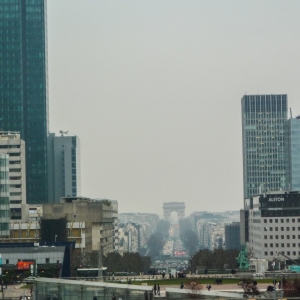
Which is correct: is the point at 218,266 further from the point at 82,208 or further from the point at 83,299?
the point at 83,299

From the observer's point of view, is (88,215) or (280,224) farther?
(280,224)

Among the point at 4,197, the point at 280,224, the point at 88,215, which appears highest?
the point at 4,197

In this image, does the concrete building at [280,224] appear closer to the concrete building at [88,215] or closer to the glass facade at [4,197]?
the concrete building at [88,215]

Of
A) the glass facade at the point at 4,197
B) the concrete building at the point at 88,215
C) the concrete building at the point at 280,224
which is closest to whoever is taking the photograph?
the glass facade at the point at 4,197

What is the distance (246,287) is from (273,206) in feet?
357

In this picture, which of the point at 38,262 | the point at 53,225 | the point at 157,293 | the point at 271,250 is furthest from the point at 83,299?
the point at 271,250

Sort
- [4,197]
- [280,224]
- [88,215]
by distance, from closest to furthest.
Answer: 1. [4,197]
2. [88,215]
3. [280,224]

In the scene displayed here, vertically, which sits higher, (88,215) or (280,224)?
(88,215)

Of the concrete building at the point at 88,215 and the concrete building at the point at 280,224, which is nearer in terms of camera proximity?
the concrete building at the point at 88,215

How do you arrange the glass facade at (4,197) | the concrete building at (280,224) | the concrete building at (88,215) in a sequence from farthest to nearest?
the concrete building at (280,224) → the concrete building at (88,215) → the glass facade at (4,197)

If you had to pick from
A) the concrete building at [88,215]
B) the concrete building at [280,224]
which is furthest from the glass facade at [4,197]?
the concrete building at [280,224]

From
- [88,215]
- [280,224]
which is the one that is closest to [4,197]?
[88,215]

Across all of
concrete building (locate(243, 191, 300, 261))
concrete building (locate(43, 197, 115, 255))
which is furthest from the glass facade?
concrete building (locate(243, 191, 300, 261))

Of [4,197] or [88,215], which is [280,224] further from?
[4,197]
